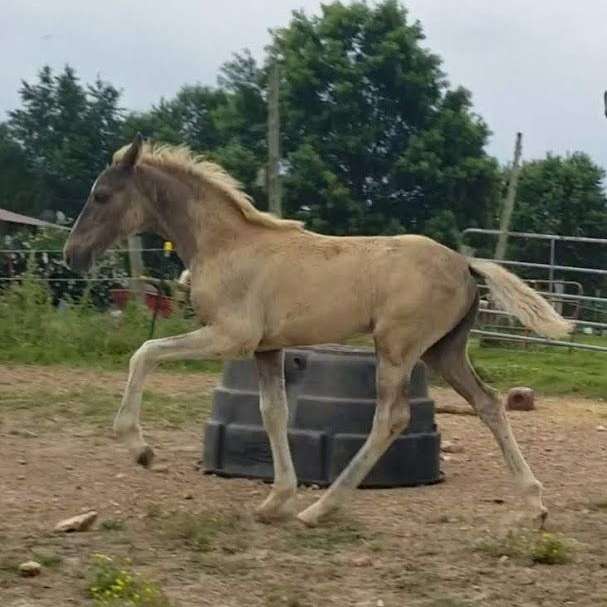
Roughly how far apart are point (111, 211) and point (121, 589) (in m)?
2.88

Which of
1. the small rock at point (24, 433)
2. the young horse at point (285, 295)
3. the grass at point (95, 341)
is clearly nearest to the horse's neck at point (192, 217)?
the young horse at point (285, 295)

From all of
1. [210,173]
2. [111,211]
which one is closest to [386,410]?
[210,173]

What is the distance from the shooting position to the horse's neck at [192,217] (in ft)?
22.0

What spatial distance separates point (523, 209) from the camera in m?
41.4

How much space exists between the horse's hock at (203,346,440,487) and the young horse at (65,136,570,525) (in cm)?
75

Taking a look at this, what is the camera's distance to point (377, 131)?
1430 inches

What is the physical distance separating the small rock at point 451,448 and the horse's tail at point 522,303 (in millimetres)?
2587

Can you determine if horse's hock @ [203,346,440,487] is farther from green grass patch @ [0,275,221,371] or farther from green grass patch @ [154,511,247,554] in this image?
green grass patch @ [0,275,221,371]

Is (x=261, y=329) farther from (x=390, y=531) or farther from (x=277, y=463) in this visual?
(x=390, y=531)

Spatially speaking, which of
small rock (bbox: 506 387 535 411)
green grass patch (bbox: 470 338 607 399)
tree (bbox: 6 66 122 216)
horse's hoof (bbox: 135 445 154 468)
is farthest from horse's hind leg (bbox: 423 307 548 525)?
tree (bbox: 6 66 122 216)

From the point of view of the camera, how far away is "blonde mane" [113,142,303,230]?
22.3ft

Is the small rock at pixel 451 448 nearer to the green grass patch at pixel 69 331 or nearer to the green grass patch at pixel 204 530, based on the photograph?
the green grass patch at pixel 204 530

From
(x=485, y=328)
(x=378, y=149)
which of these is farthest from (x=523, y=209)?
(x=485, y=328)

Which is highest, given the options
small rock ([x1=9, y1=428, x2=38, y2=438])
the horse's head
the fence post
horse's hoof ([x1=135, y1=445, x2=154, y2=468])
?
the horse's head
